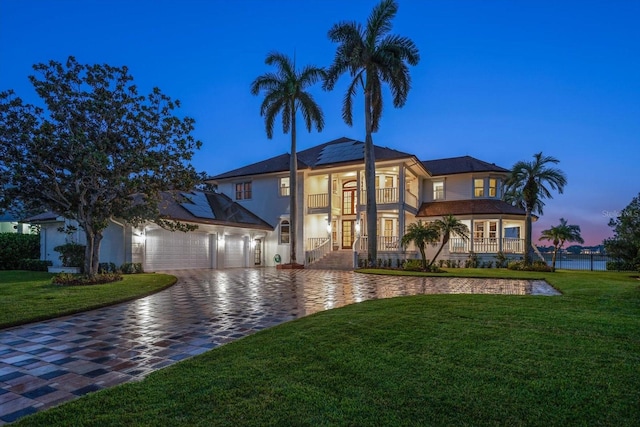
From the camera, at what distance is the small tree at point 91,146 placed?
434 inches

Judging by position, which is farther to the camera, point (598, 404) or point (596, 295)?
point (596, 295)

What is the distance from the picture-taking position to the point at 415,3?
1825 centimetres

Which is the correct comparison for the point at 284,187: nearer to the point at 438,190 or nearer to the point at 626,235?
the point at 438,190

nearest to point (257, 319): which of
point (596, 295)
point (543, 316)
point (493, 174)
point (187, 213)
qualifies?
point (543, 316)

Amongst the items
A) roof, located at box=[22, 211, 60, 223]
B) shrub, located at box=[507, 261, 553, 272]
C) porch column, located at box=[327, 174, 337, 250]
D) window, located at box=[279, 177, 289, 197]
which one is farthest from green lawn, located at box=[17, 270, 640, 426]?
window, located at box=[279, 177, 289, 197]

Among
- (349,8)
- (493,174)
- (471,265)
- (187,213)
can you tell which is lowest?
(471,265)

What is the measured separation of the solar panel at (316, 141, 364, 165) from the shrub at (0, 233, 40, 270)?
17918 mm

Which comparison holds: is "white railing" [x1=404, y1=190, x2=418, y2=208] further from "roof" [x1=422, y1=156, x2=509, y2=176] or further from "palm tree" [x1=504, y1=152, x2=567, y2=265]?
"palm tree" [x1=504, y1=152, x2=567, y2=265]

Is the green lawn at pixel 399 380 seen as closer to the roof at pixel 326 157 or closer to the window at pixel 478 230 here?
the roof at pixel 326 157

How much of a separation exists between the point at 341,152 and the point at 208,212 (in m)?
9.98

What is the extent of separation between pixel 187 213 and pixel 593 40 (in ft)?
85.7

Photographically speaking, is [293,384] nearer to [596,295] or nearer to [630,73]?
[596,295]

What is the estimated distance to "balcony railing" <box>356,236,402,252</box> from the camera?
22.1 meters

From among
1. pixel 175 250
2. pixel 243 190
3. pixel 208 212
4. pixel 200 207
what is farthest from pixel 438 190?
pixel 175 250
